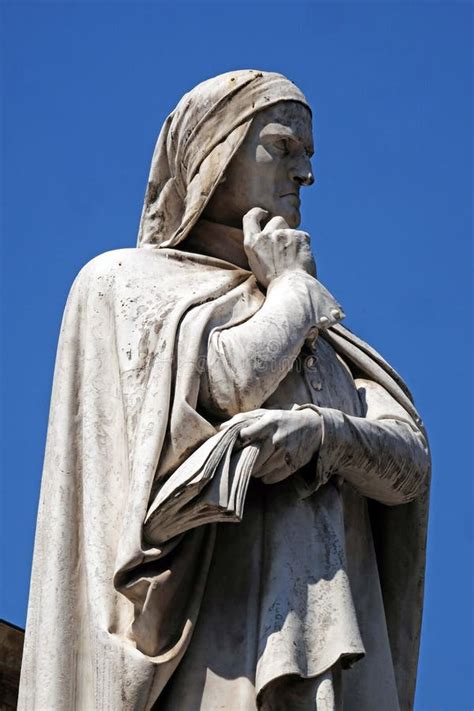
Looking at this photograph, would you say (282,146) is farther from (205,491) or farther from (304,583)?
(304,583)

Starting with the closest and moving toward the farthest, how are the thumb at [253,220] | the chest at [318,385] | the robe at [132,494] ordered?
the robe at [132,494] → the chest at [318,385] → the thumb at [253,220]

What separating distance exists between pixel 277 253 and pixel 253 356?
3.01ft

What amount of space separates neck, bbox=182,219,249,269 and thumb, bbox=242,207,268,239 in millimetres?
213

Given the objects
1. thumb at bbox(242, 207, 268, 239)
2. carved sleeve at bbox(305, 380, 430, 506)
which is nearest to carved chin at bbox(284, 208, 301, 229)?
thumb at bbox(242, 207, 268, 239)

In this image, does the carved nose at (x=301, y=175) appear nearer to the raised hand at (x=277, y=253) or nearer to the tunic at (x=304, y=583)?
the raised hand at (x=277, y=253)

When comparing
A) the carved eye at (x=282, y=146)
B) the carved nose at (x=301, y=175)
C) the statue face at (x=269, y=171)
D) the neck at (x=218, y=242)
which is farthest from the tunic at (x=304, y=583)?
the carved eye at (x=282, y=146)

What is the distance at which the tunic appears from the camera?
1362 centimetres

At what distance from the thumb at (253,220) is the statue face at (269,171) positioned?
0.31 ft

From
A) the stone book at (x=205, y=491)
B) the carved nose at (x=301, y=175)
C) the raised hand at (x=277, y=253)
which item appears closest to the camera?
the stone book at (x=205, y=491)

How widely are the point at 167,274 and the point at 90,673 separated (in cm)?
225

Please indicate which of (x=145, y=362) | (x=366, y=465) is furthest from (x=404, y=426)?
(x=145, y=362)

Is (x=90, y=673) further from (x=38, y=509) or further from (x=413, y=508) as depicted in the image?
(x=413, y=508)

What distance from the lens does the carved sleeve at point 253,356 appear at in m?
14.0

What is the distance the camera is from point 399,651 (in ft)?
48.8
